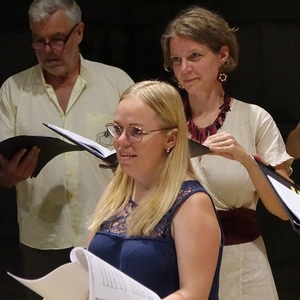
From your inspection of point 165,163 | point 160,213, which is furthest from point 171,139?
point 160,213

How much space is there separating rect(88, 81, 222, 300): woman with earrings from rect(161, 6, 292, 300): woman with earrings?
0.51m

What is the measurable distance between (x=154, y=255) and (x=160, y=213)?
98 millimetres

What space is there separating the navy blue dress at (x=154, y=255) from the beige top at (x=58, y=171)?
40.3 inches

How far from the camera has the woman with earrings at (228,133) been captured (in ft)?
7.55

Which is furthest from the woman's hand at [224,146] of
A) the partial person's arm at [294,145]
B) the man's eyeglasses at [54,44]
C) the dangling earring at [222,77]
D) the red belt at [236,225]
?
the man's eyeglasses at [54,44]

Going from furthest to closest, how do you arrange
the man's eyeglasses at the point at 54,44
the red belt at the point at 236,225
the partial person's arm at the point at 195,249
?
1. the man's eyeglasses at the point at 54,44
2. the red belt at the point at 236,225
3. the partial person's arm at the point at 195,249

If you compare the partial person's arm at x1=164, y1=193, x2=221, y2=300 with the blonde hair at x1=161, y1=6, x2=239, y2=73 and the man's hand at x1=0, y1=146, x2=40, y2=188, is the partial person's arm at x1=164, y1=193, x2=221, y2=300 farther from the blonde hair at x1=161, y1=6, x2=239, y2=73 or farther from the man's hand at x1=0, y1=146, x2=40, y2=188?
the man's hand at x1=0, y1=146, x2=40, y2=188

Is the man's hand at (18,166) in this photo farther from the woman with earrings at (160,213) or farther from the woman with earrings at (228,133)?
the woman with earrings at (160,213)

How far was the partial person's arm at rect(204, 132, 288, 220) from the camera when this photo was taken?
2059 millimetres

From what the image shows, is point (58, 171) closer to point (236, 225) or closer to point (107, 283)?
point (236, 225)

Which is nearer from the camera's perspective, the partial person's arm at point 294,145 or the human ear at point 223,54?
the human ear at point 223,54

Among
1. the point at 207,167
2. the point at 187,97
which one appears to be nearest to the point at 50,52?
the point at 187,97

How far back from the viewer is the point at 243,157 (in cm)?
212

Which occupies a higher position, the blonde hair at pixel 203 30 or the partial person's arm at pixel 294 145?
the blonde hair at pixel 203 30
